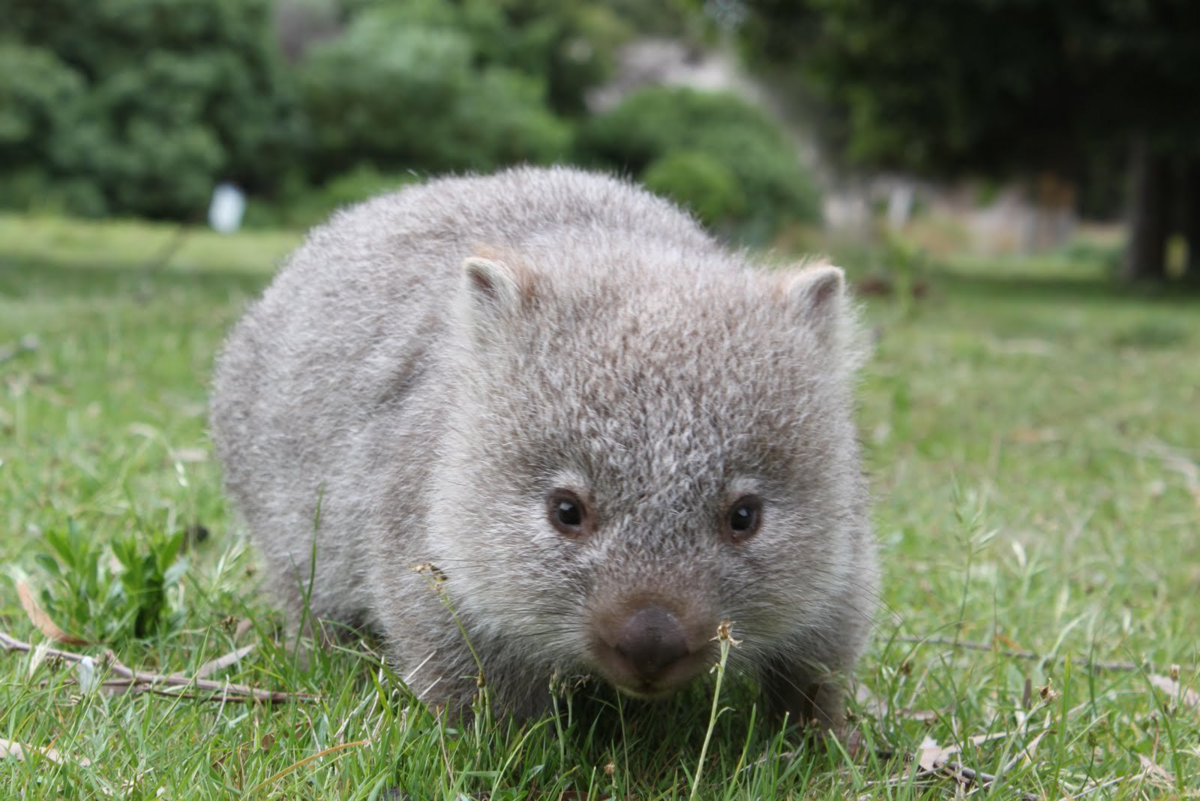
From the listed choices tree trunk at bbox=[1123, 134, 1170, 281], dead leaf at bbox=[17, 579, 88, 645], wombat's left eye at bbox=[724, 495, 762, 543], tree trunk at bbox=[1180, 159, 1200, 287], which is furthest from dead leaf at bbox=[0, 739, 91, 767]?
tree trunk at bbox=[1180, 159, 1200, 287]

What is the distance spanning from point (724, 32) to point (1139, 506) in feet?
56.6

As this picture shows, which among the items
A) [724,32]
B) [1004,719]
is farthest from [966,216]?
[1004,719]

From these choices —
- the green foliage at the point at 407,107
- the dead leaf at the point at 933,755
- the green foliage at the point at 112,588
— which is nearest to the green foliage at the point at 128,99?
the green foliage at the point at 407,107

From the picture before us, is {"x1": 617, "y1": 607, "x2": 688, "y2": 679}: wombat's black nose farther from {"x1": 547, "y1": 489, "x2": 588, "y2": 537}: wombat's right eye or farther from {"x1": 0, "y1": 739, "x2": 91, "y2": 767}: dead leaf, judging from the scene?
{"x1": 0, "y1": 739, "x2": 91, "y2": 767}: dead leaf

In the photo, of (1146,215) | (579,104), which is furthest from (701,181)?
(1146,215)

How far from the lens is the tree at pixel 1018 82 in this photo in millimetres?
16797

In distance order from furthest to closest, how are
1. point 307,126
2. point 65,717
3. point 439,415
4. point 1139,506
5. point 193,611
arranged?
point 307,126
point 1139,506
point 193,611
point 439,415
point 65,717

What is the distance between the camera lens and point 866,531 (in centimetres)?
318

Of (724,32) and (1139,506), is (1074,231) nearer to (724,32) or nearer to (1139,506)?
(724,32)

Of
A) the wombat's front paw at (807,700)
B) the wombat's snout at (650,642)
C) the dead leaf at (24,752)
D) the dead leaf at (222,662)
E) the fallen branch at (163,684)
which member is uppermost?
the wombat's snout at (650,642)

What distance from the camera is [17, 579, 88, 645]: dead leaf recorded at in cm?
335

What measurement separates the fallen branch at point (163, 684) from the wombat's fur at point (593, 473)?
0.33 m

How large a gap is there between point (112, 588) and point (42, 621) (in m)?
0.20

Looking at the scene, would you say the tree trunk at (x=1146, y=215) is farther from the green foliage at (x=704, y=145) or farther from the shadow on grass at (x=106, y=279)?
the shadow on grass at (x=106, y=279)
